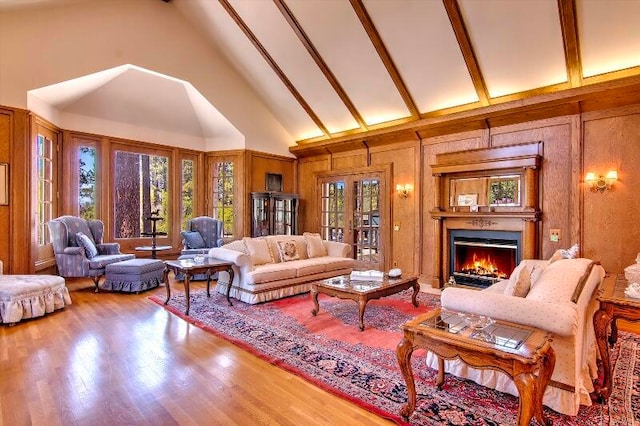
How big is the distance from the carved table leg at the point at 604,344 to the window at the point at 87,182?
26.2ft

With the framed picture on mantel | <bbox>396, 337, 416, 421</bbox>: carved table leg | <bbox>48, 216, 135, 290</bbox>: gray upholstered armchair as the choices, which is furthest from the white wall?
<bbox>396, 337, 416, 421</bbox>: carved table leg

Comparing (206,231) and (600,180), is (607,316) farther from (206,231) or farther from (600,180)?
(206,231)

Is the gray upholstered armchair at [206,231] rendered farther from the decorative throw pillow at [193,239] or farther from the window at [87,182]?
the window at [87,182]

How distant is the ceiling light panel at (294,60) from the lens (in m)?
6.08

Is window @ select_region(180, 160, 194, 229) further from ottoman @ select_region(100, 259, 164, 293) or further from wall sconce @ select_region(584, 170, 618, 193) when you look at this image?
wall sconce @ select_region(584, 170, 618, 193)

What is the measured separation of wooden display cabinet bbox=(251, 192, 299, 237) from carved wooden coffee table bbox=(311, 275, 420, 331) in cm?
382

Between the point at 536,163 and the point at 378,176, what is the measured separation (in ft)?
9.91

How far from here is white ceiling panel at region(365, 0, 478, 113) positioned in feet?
16.4

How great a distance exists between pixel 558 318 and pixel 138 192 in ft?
25.7

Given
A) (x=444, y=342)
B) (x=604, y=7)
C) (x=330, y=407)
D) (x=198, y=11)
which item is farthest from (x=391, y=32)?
(x=330, y=407)

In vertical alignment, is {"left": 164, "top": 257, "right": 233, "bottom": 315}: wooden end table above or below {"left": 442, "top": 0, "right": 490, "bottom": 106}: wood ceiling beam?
below

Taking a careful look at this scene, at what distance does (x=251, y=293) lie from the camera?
4.91 meters

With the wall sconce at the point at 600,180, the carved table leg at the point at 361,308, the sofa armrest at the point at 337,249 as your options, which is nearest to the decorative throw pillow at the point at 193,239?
the sofa armrest at the point at 337,249

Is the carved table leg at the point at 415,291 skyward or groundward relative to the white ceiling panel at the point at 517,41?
groundward
